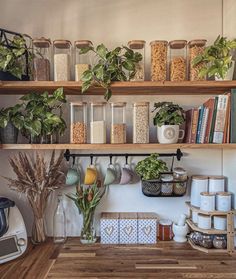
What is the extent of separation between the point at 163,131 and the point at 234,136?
389mm

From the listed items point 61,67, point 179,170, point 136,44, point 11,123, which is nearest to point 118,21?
point 136,44

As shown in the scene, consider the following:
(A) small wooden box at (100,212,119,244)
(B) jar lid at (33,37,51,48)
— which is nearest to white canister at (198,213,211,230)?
(A) small wooden box at (100,212,119,244)

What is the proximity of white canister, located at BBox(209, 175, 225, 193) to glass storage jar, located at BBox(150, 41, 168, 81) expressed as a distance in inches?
27.2

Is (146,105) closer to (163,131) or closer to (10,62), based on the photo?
(163,131)

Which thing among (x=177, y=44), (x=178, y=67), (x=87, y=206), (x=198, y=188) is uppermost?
(x=177, y=44)

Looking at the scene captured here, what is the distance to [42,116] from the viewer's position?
4.92 ft

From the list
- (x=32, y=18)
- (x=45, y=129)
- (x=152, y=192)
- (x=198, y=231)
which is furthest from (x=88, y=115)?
(x=198, y=231)

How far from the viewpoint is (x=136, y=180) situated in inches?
69.2

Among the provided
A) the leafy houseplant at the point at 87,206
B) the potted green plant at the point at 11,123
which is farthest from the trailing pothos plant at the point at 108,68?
the leafy houseplant at the point at 87,206

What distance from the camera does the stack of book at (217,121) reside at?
149cm

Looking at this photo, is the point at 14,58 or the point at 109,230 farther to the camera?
the point at 109,230

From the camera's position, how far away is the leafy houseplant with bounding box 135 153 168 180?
1.58 m

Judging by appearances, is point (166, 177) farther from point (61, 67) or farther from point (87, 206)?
point (61, 67)

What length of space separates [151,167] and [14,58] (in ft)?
3.18
